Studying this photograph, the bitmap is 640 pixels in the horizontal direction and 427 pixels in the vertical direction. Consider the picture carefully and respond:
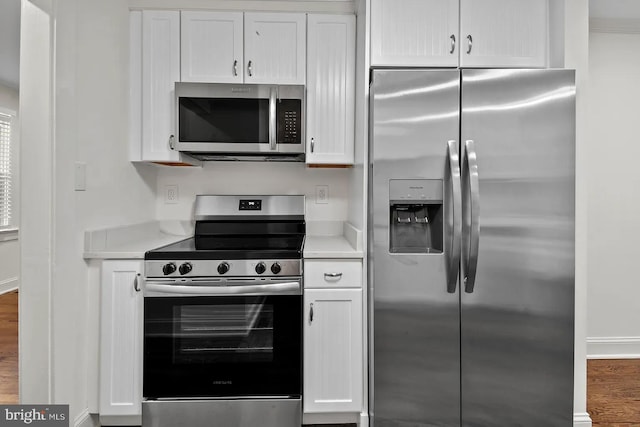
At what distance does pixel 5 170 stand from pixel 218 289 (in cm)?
450

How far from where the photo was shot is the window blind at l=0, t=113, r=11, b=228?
4711 millimetres

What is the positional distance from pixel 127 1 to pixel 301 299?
6.27ft

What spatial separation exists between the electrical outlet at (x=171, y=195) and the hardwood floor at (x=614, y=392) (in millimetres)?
2728

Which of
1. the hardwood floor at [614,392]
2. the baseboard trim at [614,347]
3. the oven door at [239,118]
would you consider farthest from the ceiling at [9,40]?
the baseboard trim at [614,347]

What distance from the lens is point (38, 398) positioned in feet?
5.53

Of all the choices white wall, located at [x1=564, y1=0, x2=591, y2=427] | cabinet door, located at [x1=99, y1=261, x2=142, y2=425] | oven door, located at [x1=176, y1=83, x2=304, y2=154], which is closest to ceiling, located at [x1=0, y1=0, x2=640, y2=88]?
white wall, located at [x1=564, y1=0, x2=591, y2=427]

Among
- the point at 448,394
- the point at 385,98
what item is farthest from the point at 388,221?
the point at 448,394

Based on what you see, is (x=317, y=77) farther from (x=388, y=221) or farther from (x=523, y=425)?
(x=523, y=425)

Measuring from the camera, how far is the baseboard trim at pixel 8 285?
4504 millimetres

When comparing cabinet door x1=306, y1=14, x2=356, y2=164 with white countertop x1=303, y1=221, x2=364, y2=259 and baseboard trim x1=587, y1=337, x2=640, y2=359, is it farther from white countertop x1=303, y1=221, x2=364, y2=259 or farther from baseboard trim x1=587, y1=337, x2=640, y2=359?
baseboard trim x1=587, y1=337, x2=640, y2=359

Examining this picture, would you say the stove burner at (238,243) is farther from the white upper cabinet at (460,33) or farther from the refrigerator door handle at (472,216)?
the white upper cabinet at (460,33)

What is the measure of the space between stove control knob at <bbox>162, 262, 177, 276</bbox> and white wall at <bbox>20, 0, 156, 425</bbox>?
1.25 feet

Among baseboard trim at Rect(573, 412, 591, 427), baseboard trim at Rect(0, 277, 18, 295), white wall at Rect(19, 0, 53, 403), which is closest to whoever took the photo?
white wall at Rect(19, 0, 53, 403)

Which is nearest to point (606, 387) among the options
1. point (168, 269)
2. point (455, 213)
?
point (455, 213)
